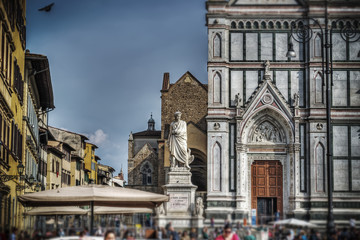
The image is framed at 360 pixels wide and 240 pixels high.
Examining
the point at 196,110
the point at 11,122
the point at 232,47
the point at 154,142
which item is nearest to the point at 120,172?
the point at 154,142

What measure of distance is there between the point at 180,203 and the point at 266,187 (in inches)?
331

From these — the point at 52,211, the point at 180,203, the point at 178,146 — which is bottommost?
the point at 52,211

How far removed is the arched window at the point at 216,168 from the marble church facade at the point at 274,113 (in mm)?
59

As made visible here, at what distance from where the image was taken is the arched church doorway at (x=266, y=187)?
133 feet

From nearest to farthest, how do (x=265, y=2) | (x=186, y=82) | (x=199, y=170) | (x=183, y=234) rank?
(x=183, y=234)
(x=265, y=2)
(x=199, y=170)
(x=186, y=82)

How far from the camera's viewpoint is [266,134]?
135 ft

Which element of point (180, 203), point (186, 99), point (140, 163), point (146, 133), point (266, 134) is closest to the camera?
point (180, 203)

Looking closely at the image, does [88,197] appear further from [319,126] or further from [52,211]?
[319,126]

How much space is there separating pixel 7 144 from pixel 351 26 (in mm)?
22565

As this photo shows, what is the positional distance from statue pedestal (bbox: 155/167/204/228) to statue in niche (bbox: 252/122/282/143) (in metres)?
7.55

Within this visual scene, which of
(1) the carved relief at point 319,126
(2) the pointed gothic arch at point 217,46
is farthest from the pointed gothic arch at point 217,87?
(1) the carved relief at point 319,126

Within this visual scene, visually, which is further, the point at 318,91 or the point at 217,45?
the point at 217,45

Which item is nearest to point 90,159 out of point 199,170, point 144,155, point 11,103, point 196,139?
point 144,155

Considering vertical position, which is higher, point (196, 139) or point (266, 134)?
point (196, 139)
